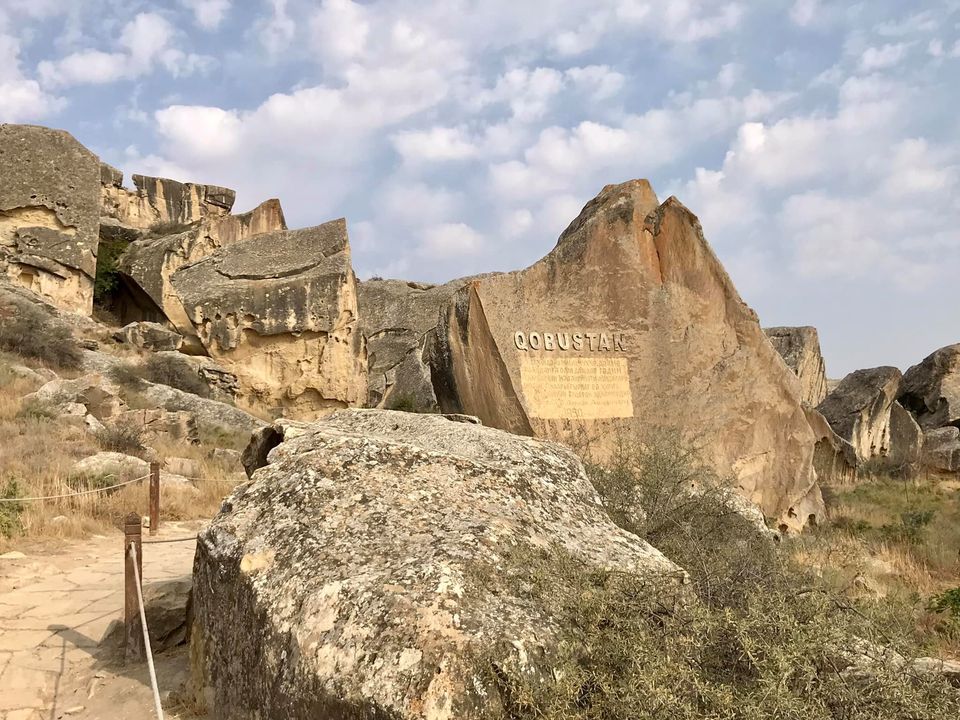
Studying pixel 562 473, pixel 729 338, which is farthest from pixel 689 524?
pixel 729 338

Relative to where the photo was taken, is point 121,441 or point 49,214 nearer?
point 121,441

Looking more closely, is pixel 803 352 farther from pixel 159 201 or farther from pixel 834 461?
pixel 159 201

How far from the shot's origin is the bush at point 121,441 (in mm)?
9320

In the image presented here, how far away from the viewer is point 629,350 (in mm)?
6852

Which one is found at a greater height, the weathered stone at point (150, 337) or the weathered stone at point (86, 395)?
the weathered stone at point (150, 337)

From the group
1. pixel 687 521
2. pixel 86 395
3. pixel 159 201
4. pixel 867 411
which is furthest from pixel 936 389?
pixel 159 201

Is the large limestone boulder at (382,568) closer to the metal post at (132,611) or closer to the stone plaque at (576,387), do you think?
the metal post at (132,611)

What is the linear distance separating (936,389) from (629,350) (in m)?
14.3

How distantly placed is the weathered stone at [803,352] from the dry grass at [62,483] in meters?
16.9

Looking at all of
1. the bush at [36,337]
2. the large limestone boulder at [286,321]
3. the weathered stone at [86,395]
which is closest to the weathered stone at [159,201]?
the large limestone boulder at [286,321]

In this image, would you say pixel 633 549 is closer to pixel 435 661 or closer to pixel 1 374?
pixel 435 661

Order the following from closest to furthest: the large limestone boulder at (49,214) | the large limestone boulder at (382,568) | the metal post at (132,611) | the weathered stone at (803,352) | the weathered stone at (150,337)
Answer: the large limestone boulder at (382,568), the metal post at (132,611), the weathered stone at (150,337), the large limestone boulder at (49,214), the weathered stone at (803,352)

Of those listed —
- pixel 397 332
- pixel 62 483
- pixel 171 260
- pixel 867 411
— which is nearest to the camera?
pixel 62 483

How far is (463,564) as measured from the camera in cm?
240
